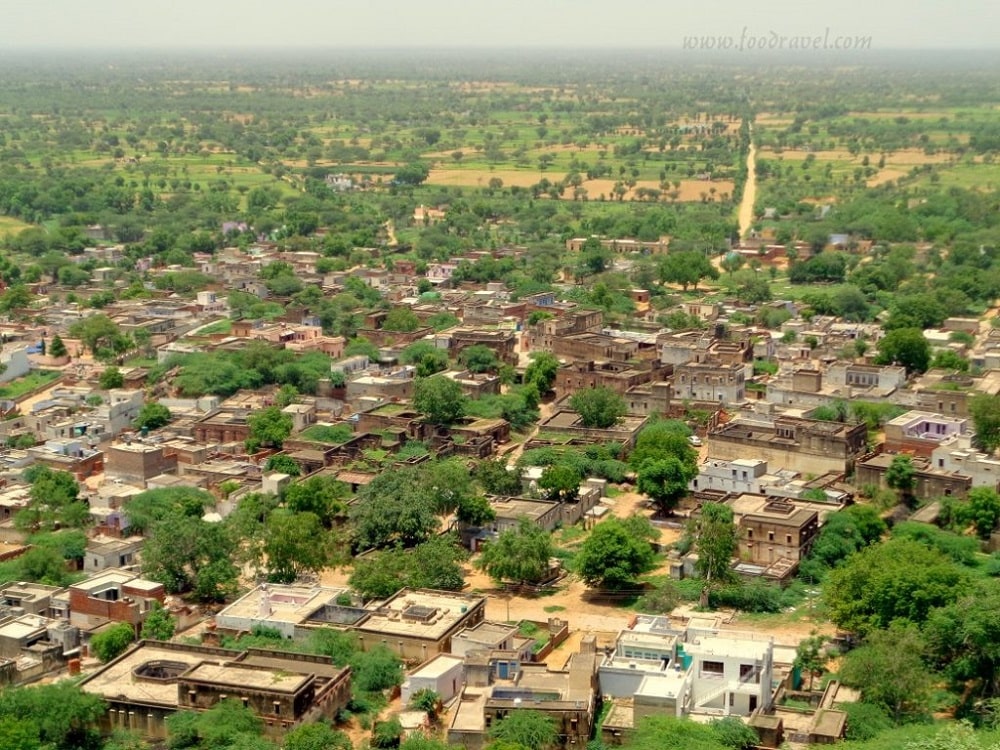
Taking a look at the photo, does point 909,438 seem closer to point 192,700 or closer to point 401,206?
point 192,700

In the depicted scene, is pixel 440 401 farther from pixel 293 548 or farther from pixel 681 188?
pixel 681 188

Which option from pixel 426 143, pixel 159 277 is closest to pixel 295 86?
pixel 426 143

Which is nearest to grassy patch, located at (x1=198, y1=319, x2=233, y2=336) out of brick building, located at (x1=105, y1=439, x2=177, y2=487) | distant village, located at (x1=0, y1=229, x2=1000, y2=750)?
distant village, located at (x1=0, y1=229, x2=1000, y2=750)

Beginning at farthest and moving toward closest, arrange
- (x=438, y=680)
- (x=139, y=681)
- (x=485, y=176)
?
1. (x=485, y=176)
2. (x=438, y=680)
3. (x=139, y=681)

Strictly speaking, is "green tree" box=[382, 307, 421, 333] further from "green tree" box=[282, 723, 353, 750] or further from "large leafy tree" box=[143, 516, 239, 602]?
"green tree" box=[282, 723, 353, 750]

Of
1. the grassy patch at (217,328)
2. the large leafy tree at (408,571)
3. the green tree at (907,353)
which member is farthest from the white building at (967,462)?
the grassy patch at (217,328)

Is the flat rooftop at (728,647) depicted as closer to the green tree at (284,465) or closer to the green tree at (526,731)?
the green tree at (526,731)

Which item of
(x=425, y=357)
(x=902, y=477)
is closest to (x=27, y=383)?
(x=425, y=357)
